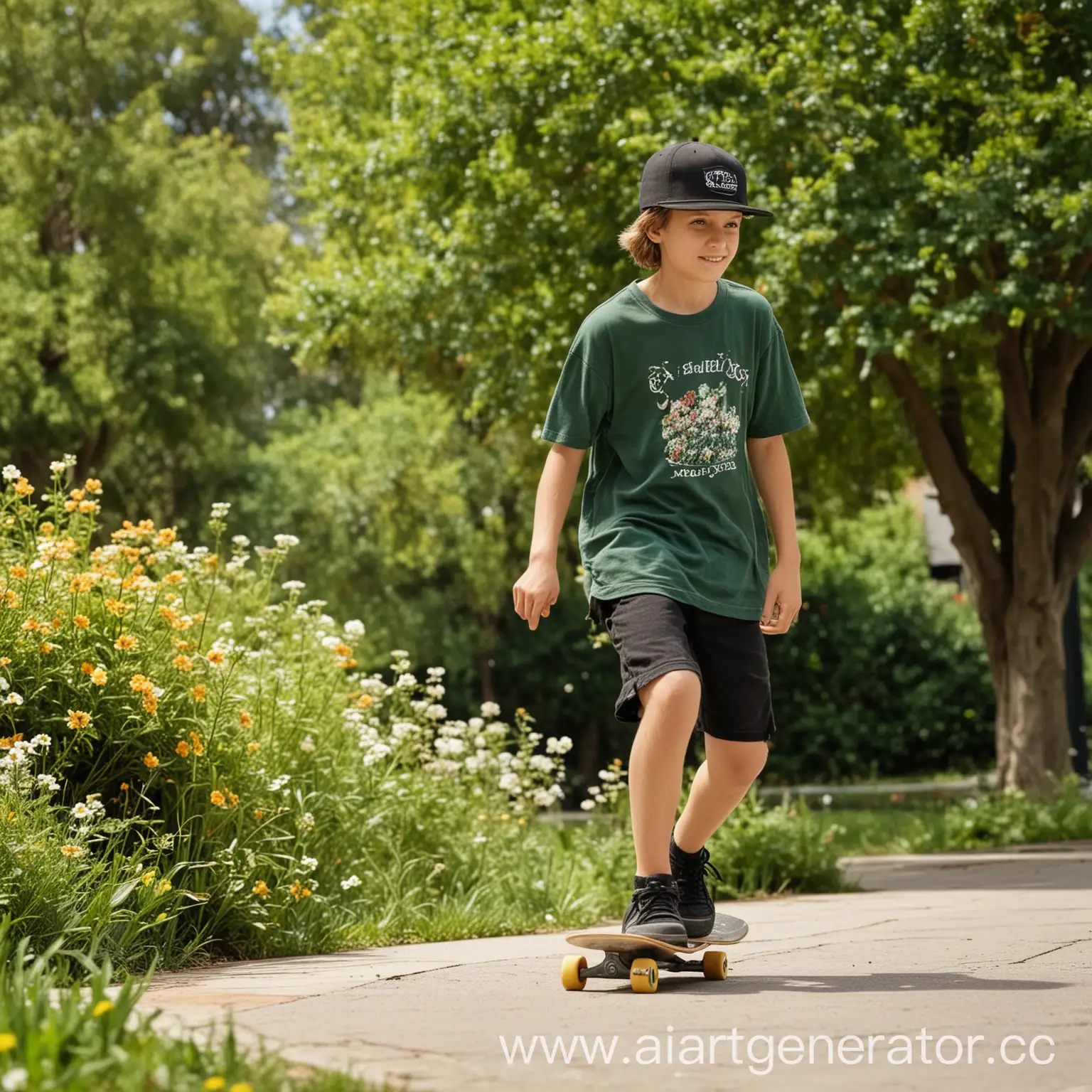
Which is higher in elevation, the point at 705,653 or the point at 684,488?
the point at 684,488

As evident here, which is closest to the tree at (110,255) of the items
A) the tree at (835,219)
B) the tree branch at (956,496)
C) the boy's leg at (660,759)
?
the tree at (835,219)

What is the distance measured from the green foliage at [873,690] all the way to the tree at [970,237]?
8.93m

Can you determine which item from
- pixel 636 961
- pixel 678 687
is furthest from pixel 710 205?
pixel 636 961

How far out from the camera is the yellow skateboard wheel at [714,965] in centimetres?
382

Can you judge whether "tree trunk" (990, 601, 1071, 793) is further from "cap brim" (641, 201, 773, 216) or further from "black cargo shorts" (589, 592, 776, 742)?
"cap brim" (641, 201, 773, 216)

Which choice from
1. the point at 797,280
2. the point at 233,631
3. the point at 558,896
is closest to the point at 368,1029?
the point at 558,896

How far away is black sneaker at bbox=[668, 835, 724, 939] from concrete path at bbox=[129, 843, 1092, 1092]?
0.15m

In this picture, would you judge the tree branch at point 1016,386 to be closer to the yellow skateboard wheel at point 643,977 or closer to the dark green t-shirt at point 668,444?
the dark green t-shirt at point 668,444

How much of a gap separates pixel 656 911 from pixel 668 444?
46.9 inches

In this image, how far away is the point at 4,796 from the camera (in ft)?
13.6

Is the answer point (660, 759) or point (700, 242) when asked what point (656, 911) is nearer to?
point (660, 759)

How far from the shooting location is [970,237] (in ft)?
32.8

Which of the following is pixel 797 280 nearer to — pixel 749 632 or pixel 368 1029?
pixel 749 632

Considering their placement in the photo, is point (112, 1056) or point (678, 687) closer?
point (112, 1056)
